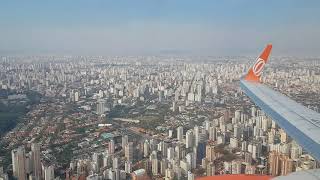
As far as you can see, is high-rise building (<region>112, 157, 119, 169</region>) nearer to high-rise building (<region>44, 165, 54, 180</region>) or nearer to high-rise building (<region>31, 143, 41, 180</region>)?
high-rise building (<region>44, 165, 54, 180</region>)

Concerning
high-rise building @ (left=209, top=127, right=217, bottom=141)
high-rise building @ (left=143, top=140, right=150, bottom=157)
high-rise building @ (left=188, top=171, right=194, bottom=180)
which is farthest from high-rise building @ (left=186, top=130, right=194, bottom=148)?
high-rise building @ (left=188, top=171, right=194, bottom=180)

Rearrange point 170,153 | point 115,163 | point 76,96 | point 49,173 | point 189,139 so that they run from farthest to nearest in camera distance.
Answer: point 76,96 < point 189,139 < point 170,153 < point 115,163 < point 49,173

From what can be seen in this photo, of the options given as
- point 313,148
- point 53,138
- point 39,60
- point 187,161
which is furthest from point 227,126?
point 39,60

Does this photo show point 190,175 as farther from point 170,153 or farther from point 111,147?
point 111,147

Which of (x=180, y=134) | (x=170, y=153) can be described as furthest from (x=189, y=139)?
(x=170, y=153)

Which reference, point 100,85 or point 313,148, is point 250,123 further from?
point 100,85

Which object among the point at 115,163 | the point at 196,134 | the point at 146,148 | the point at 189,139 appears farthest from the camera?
the point at 196,134

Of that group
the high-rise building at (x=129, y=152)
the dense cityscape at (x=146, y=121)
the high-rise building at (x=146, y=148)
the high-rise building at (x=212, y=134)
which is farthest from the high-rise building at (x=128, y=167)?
the high-rise building at (x=212, y=134)
